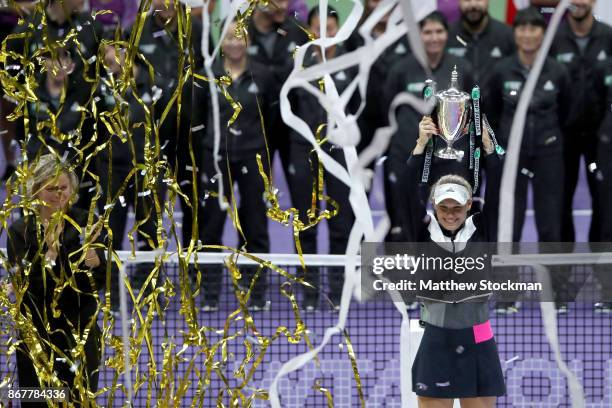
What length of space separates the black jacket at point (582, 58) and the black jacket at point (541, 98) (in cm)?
2

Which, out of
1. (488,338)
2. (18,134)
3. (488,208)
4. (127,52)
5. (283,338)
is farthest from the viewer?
(283,338)

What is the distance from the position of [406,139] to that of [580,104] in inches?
36.2

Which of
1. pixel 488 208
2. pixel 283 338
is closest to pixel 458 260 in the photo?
pixel 488 208

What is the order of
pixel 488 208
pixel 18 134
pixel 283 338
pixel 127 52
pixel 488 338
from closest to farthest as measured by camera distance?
1. pixel 127 52
2. pixel 488 338
3. pixel 488 208
4. pixel 18 134
5. pixel 283 338

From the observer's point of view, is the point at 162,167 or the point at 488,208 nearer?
the point at 162,167

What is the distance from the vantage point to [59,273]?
98.6 inches

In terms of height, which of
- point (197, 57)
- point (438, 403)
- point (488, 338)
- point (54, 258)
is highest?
point (197, 57)

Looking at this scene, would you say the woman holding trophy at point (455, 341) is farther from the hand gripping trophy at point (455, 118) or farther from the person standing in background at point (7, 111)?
the person standing in background at point (7, 111)

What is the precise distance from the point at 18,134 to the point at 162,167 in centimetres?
101

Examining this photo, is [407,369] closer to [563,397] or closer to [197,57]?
[563,397]

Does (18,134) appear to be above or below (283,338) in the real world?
above

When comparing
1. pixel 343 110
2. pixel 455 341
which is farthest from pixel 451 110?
pixel 455 341

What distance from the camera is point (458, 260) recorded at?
2.49 metres

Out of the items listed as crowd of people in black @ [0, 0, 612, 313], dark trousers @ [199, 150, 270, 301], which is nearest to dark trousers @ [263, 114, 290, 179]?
crowd of people in black @ [0, 0, 612, 313]
